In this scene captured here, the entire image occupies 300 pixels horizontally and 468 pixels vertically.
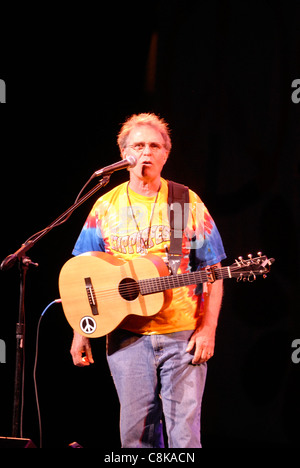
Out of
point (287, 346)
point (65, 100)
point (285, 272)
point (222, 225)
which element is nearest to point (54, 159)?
point (65, 100)

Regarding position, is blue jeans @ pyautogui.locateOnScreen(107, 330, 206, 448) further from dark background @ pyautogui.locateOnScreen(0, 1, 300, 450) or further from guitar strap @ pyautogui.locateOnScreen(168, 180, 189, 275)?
dark background @ pyautogui.locateOnScreen(0, 1, 300, 450)

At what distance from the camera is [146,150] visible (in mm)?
2975

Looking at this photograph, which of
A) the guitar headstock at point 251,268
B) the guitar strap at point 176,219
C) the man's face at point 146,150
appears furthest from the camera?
the man's face at point 146,150

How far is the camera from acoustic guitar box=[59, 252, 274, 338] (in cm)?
261

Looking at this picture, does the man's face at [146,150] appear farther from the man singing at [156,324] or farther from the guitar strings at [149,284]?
the guitar strings at [149,284]

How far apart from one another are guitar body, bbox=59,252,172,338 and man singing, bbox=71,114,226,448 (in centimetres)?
9

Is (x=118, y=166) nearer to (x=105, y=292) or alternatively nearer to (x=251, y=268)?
(x=105, y=292)

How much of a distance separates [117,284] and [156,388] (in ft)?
1.99

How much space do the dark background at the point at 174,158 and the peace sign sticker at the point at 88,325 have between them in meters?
1.30

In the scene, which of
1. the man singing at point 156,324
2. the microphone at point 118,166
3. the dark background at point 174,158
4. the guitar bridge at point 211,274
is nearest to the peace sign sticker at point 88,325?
the man singing at point 156,324

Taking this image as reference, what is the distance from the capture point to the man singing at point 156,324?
8.87ft

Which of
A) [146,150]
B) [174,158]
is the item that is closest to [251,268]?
[146,150]

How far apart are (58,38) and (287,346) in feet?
9.98

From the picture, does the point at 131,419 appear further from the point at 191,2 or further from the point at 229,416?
the point at 191,2
